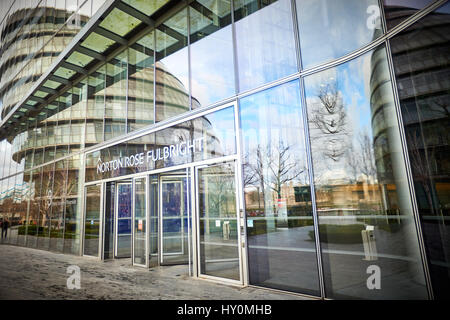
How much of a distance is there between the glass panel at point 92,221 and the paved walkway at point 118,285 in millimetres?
1675

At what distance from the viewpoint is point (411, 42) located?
3.97m

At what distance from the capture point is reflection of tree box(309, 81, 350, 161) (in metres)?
4.68

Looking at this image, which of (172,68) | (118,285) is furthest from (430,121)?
(172,68)

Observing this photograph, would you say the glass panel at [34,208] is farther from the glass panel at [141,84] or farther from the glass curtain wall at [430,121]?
the glass curtain wall at [430,121]

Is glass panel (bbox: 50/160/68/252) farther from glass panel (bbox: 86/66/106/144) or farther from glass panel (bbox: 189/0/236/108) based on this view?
glass panel (bbox: 189/0/236/108)

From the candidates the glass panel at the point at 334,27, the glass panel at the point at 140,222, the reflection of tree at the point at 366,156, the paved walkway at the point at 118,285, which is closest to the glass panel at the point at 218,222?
the paved walkway at the point at 118,285

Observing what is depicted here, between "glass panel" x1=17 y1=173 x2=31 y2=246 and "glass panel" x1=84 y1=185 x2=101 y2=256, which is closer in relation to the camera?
"glass panel" x1=84 y1=185 x2=101 y2=256

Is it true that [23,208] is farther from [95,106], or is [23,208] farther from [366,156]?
[366,156]

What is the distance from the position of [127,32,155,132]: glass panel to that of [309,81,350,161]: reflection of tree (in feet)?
17.1

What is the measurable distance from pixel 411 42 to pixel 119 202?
8.87 metres

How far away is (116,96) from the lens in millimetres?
10219

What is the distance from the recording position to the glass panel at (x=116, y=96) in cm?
974

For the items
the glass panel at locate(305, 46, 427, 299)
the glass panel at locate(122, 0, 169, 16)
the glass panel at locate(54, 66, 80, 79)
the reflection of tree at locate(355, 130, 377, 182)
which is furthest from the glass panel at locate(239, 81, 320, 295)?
the glass panel at locate(54, 66, 80, 79)
